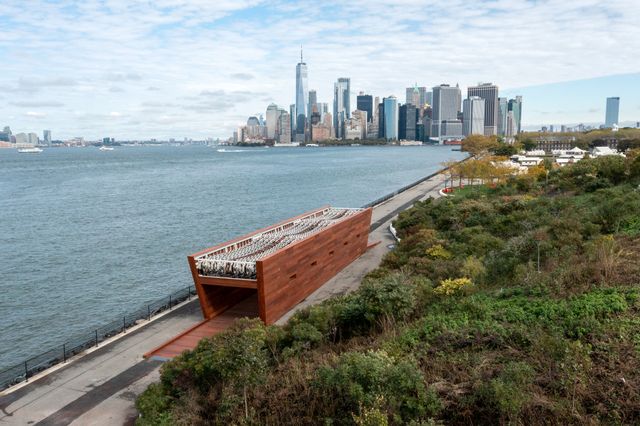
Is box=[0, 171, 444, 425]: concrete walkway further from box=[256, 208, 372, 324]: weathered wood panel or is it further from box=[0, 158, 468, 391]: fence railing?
box=[256, 208, 372, 324]: weathered wood panel

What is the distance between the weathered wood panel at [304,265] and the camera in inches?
749

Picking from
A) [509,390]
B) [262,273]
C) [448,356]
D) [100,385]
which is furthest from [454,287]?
Answer: [100,385]

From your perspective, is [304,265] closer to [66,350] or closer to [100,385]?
[100,385]

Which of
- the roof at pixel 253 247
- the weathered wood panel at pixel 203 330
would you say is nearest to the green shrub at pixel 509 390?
the weathered wood panel at pixel 203 330

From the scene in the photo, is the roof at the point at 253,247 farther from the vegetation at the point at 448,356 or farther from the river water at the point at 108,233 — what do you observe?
the river water at the point at 108,233

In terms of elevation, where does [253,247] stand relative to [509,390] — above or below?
below

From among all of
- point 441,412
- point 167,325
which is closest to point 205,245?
point 167,325

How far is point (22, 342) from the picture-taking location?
22344 mm

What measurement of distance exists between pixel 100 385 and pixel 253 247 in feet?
28.1

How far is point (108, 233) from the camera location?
44.5 metres

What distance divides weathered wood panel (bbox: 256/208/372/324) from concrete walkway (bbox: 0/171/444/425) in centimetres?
74

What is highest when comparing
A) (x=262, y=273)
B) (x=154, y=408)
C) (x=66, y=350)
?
(x=262, y=273)

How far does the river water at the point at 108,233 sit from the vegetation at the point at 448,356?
45.1ft

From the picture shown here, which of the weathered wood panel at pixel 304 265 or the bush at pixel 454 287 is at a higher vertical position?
the bush at pixel 454 287
